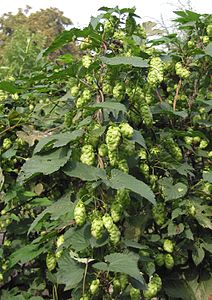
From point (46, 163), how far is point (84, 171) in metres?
0.14

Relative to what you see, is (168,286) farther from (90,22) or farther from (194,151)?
(90,22)

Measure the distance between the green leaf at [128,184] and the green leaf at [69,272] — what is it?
0.33 meters

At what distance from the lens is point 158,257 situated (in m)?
1.92

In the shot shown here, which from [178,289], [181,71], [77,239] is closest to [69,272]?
[77,239]

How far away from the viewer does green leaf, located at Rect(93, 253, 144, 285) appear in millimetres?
1464

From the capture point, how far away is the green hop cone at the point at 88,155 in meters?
1.64

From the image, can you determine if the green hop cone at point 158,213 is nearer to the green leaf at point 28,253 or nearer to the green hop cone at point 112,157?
the green hop cone at point 112,157

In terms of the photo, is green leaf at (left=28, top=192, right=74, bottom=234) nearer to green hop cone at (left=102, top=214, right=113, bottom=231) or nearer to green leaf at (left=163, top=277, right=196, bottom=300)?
green hop cone at (left=102, top=214, right=113, bottom=231)

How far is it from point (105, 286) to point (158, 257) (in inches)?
13.2

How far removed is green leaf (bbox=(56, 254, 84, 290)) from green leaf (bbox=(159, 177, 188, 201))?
42 cm

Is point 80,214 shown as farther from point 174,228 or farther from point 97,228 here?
point 174,228

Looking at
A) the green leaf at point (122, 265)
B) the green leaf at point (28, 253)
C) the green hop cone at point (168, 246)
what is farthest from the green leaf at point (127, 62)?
the green leaf at point (28, 253)

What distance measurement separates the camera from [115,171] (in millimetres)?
1569

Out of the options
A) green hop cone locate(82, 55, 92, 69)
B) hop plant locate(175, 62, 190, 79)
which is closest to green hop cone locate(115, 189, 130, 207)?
green hop cone locate(82, 55, 92, 69)
